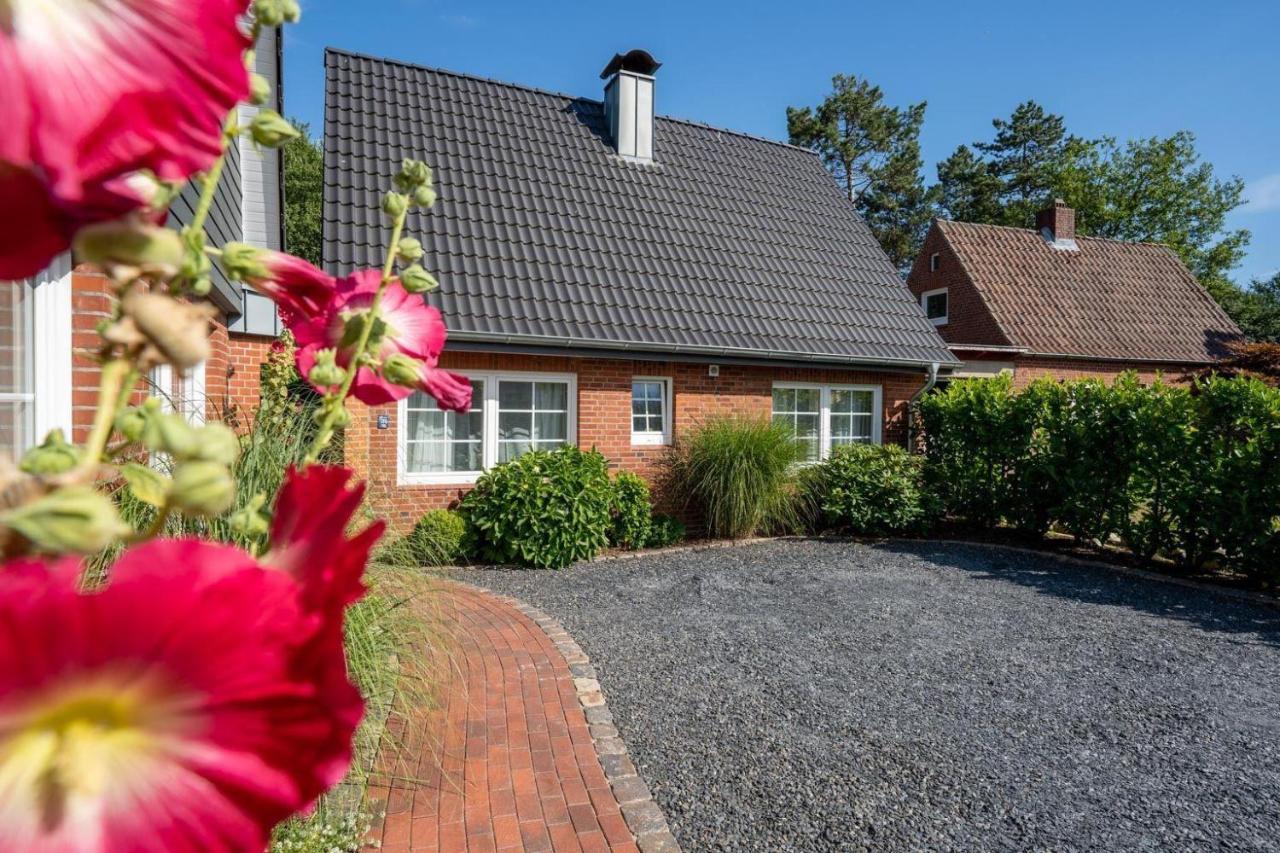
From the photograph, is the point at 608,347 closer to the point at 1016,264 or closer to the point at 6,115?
the point at 6,115

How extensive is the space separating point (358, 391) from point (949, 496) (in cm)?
1032

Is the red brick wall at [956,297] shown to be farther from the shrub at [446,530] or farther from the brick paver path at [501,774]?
the brick paver path at [501,774]

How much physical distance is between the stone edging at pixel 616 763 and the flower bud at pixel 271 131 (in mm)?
2753

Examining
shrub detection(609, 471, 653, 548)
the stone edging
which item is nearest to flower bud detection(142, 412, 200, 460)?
the stone edging

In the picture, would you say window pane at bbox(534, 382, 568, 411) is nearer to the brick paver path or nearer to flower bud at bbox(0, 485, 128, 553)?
the brick paver path

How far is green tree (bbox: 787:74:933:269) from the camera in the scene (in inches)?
1220

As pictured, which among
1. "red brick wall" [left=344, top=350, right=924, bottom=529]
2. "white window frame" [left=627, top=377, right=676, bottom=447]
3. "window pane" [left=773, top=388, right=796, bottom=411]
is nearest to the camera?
"red brick wall" [left=344, top=350, right=924, bottom=529]

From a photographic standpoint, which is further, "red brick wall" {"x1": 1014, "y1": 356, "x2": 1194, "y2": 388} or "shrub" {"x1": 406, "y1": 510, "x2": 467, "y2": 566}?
"red brick wall" {"x1": 1014, "y1": 356, "x2": 1194, "y2": 388}

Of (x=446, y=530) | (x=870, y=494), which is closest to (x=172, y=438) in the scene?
(x=446, y=530)

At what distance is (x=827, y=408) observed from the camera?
1062 centimetres

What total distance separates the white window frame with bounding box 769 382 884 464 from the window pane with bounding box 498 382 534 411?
322 centimetres

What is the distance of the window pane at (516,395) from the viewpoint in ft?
28.4

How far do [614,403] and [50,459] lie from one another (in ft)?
28.7

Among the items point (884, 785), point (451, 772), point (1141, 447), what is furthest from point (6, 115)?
point (1141, 447)
